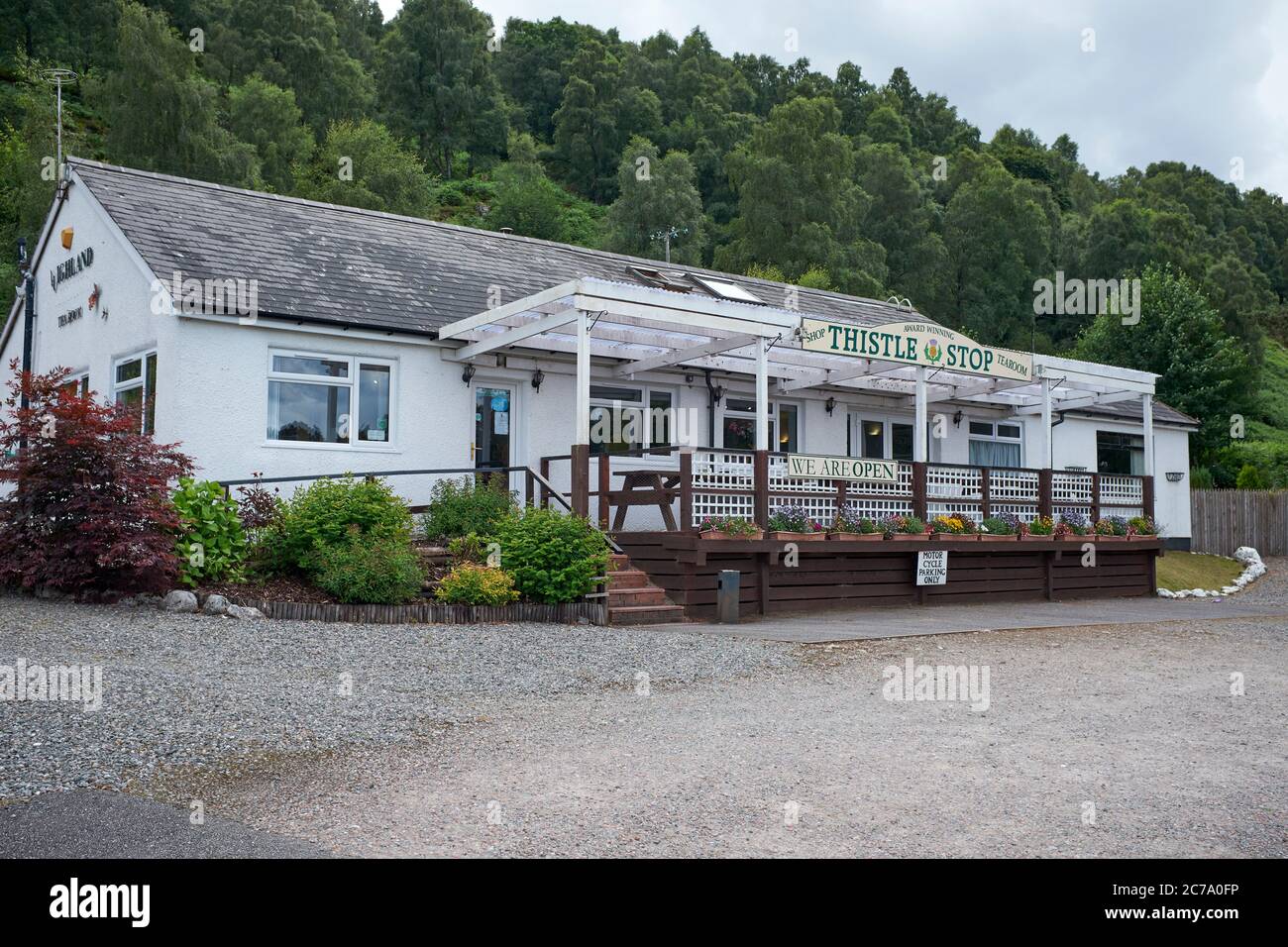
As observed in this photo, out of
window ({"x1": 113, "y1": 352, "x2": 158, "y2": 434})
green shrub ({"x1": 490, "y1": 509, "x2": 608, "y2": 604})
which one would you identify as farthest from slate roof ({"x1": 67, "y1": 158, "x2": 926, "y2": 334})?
green shrub ({"x1": 490, "y1": 509, "x2": 608, "y2": 604})

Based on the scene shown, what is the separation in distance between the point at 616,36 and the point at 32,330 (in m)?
81.6

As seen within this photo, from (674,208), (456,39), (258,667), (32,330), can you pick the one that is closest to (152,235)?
(32,330)

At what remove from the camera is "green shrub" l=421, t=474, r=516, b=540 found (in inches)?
574

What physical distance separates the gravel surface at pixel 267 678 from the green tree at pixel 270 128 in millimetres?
38444

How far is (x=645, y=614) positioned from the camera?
1352 centimetres

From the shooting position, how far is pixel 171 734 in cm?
655

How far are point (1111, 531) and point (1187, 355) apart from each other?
2362 centimetres

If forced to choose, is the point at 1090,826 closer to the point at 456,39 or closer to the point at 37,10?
the point at 37,10

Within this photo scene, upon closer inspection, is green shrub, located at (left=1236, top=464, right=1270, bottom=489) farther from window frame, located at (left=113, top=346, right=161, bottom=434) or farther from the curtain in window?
window frame, located at (left=113, top=346, right=161, bottom=434)

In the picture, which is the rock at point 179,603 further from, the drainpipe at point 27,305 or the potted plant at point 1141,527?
the potted plant at point 1141,527

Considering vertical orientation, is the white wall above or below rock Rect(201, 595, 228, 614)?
above

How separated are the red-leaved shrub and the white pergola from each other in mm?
5154

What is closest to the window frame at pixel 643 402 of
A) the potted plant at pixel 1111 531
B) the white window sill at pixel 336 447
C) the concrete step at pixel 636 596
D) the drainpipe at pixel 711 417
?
the drainpipe at pixel 711 417

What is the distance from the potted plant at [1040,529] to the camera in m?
18.9
